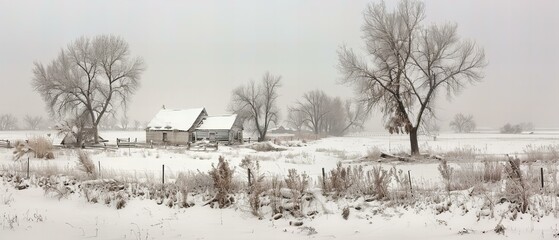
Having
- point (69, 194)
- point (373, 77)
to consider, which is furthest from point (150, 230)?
point (373, 77)

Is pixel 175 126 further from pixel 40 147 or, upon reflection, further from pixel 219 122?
pixel 40 147

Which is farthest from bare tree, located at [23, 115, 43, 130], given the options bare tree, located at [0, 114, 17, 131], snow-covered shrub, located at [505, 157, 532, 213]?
snow-covered shrub, located at [505, 157, 532, 213]

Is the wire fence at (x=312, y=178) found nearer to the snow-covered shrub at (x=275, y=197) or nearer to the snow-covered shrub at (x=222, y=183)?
the snow-covered shrub at (x=275, y=197)

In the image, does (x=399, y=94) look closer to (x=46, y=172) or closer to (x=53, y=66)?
(x=46, y=172)

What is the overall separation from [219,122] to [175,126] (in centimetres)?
601

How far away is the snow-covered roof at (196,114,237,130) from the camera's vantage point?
1978 inches

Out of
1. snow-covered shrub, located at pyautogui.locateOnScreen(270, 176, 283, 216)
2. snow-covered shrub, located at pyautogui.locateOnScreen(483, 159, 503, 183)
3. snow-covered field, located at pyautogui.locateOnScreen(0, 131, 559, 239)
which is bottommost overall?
snow-covered field, located at pyautogui.locateOnScreen(0, 131, 559, 239)

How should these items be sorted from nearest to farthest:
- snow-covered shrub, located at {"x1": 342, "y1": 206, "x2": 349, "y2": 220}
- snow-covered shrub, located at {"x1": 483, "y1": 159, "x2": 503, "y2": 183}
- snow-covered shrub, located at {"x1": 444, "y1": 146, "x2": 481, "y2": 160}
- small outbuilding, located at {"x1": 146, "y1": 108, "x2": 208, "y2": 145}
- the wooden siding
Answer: snow-covered shrub, located at {"x1": 342, "y1": 206, "x2": 349, "y2": 220}
snow-covered shrub, located at {"x1": 483, "y1": 159, "x2": 503, "y2": 183}
snow-covered shrub, located at {"x1": 444, "y1": 146, "x2": 481, "y2": 160}
the wooden siding
small outbuilding, located at {"x1": 146, "y1": 108, "x2": 208, "y2": 145}

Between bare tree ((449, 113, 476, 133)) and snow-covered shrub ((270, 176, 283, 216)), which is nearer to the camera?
snow-covered shrub ((270, 176, 283, 216))

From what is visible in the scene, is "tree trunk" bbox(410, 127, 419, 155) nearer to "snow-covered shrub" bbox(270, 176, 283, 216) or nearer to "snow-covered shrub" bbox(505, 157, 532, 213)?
"snow-covered shrub" bbox(505, 157, 532, 213)

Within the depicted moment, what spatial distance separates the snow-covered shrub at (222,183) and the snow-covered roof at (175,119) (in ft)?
130

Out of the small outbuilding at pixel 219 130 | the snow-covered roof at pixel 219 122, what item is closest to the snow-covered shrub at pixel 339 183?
the small outbuilding at pixel 219 130

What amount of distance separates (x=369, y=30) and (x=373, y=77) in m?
→ 3.72

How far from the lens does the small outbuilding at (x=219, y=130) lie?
49656mm
